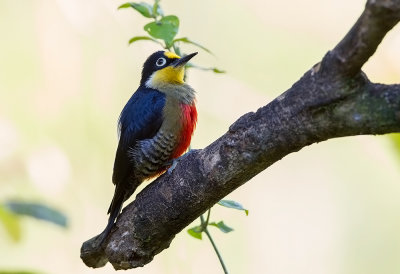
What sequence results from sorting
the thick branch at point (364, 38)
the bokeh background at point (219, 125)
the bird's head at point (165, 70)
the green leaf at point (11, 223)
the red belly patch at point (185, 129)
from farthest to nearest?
the bokeh background at point (219, 125) < the bird's head at point (165, 70) < the red belly patch at point (185, 129) < the green leaf at point (11, 223) < the thick branch at point (364, 38)

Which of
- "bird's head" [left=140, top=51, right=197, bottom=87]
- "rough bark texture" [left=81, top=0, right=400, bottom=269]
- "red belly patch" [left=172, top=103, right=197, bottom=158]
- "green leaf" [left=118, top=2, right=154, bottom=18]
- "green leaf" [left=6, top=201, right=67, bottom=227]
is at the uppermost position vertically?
"bird's head" [left=140, top=51, right=197, bottom=87]

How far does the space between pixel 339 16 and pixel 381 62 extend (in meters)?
1.80

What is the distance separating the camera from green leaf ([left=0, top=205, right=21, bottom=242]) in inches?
102

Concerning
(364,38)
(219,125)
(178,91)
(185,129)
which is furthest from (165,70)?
(364,38)

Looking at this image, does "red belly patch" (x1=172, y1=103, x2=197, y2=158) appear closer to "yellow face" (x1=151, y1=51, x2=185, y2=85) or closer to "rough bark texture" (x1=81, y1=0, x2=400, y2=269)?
"yellow face" (x1=151, y1=51, x2=185, y2=85)

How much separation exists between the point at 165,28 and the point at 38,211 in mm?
918

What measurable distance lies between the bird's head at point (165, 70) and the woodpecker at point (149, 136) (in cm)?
23

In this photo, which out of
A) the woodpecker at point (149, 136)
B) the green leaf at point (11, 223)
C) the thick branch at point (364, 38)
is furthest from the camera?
the woodpecker at point (149, 136)

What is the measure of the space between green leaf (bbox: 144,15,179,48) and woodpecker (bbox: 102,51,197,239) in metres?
0.80

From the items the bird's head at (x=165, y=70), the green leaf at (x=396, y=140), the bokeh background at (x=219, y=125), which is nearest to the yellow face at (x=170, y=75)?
the bird's head at (x=165, y=70)

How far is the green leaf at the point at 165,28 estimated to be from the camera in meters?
2.86

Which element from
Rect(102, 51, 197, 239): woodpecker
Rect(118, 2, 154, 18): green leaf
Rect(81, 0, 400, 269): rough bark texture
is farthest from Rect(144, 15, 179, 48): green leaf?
Rect(102, 51, 197, 239): woodpecker

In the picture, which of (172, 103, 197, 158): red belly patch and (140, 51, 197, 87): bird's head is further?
(140, 51, 197, 87): bird's head

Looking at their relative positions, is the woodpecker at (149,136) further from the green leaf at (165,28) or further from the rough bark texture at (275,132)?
the green leaf at (165,28)
